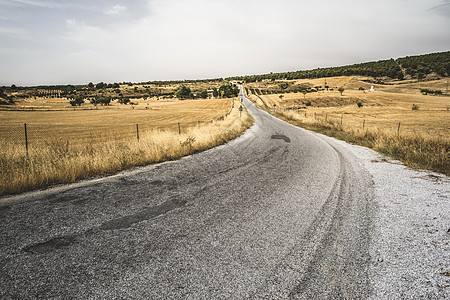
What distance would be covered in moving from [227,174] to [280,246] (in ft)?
12.5

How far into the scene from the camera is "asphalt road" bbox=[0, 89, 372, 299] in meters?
2.72

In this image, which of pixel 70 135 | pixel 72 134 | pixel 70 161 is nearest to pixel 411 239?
pixel 70 161

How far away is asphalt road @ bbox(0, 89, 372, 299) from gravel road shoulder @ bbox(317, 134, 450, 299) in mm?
210

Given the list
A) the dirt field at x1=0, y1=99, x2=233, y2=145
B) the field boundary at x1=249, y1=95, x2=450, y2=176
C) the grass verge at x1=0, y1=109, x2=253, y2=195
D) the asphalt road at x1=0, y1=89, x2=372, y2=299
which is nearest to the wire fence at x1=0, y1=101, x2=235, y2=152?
the dirt field at x1=0, y1=99, x2=233, y2=145

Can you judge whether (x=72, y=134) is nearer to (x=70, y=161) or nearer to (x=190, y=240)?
(x=70, y=161)

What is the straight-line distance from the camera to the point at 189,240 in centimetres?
364

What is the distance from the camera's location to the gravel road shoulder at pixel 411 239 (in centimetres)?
280

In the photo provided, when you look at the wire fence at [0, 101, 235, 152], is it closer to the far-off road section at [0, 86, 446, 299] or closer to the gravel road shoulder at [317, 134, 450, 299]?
the far-off road section at [0, 86, 446, 299]

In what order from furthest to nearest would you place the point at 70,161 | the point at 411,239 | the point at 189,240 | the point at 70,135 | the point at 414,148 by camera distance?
the point at 70,135
the point at 414,148
the point at 70,161
the point at 411,239
the point at 189,240

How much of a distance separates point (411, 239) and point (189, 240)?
373 cm

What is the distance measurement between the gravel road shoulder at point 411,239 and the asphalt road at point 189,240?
210 millimetres

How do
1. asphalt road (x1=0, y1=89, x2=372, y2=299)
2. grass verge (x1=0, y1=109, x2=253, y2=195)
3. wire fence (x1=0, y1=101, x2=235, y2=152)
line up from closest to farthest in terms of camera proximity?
1. asphalt road (x1=0, y1=89, x2=372, y2=299)
2. grass verge (x1=0, y1=109, x2=253, y2=195)
3. wire fence (x1=0, y1=101, x2=235, y2=152)

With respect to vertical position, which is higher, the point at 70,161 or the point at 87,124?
the point at 87,124

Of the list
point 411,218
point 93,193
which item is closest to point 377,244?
point 411,218
